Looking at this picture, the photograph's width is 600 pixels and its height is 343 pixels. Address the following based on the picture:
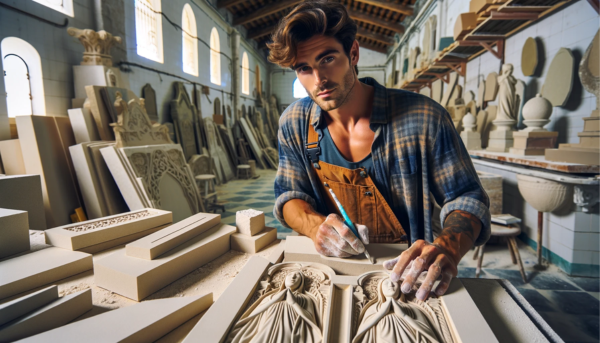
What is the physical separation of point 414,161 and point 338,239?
60 centimetres

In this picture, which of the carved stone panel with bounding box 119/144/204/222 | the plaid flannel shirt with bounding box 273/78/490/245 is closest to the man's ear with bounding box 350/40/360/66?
the plaid flannel shirt with bounding box 273/78/490/245

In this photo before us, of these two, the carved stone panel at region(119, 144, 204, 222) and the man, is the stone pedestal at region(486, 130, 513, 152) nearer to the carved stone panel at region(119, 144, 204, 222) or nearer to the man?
the man

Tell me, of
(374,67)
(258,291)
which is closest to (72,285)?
(258,291)

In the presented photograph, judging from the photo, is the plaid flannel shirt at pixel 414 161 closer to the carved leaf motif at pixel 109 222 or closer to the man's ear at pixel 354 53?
the man's ear at pixel 354 53

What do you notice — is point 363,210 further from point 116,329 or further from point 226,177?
point 226,177

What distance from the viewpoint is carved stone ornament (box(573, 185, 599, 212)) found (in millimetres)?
3124

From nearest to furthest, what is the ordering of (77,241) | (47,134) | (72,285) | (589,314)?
1. (72,285)
2. (77,241)
3. (589,314)
4. (47,134)

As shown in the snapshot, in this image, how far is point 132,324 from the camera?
930 millimetres

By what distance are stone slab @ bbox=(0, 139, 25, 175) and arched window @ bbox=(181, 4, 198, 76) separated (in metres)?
5.99

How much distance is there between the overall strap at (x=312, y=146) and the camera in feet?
5.68

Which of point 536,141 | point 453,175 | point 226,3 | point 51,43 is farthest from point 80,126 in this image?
point 226,3

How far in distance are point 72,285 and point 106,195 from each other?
7.26 feet

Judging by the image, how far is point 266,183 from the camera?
9102 millimetres

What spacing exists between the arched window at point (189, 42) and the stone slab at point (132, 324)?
8.67 metres
